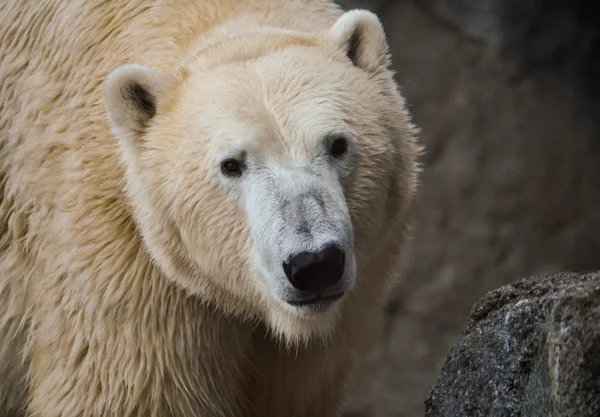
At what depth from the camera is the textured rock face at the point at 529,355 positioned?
236 cm

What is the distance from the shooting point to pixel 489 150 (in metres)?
6.46

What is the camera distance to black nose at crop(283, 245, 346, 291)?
3.00m

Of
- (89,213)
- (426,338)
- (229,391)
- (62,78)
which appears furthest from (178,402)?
(426,338)

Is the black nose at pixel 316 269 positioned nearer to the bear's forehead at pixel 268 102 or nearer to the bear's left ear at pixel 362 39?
the bear's forehead at pixel 268 102

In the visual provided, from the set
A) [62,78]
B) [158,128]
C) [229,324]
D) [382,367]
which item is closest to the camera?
[158,128]

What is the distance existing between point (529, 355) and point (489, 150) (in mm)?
3872

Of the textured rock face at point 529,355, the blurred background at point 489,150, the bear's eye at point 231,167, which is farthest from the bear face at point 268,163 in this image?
the blurred background at point 489,150

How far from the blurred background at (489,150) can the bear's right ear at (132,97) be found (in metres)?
3.14

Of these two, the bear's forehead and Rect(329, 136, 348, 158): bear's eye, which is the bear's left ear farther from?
Rect(329, 136, 348, 158): bear's eye

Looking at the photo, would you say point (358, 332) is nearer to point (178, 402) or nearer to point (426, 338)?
point (178, 402)

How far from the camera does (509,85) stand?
20.9 ft

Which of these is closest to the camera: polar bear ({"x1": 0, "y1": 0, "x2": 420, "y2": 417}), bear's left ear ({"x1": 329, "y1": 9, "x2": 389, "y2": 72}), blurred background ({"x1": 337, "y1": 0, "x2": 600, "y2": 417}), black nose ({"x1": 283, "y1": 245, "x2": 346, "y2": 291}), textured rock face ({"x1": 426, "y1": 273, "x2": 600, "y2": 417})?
textured rock face ({"x1": 426, "y1": 273, "x2": 600, "y2": 417})

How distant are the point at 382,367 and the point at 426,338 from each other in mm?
381

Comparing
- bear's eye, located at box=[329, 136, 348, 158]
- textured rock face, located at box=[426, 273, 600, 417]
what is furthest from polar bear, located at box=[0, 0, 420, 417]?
textured rock face, located at box=[426, 273, 600, 417]
